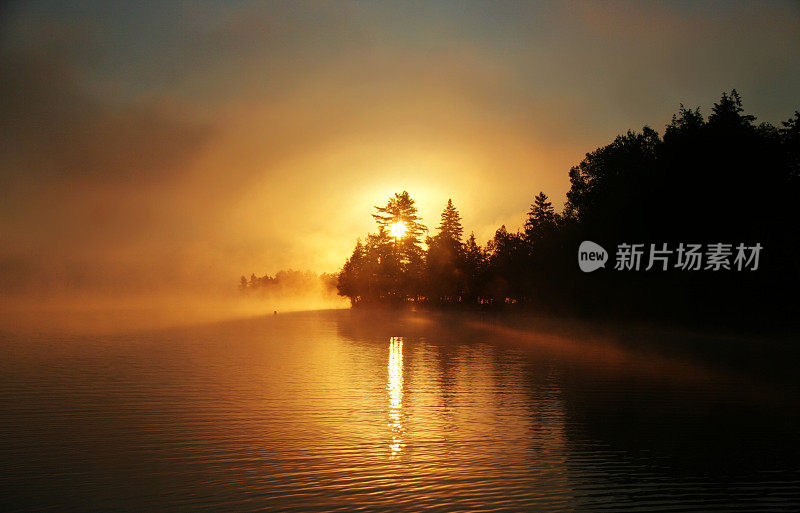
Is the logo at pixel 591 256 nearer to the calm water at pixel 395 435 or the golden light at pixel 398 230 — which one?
the calm water at pixel 395 435

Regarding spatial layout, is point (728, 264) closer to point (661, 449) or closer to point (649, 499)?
point (661, 449)

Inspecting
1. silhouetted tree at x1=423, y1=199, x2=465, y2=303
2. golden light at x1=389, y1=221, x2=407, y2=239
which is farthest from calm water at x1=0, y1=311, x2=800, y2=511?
golden light at x1=389, y1=221, x2=407, y2=239

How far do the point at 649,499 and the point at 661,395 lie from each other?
16546mm

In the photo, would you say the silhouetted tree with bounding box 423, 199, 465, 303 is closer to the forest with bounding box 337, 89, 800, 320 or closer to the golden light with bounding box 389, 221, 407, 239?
the golden light with bounding box 389, 221, 407, 239

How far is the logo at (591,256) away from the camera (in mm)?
82812

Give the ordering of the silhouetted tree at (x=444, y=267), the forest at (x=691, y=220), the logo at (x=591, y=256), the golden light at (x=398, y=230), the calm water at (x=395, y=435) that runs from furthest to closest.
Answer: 1. the golden light at (x=398, y=230)
2. the silhouetted tree at (x=444, y=267)
3. the logo at (x=591, y=256)
4. the forest at (x=691, y=220)
5. the calm water at (x=395, y=435)

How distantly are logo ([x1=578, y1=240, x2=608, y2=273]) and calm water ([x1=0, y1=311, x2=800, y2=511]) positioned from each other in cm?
4076

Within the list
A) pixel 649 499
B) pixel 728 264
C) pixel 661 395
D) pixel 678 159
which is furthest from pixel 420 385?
pixel 678 159

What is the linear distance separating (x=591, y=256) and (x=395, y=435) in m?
69.1

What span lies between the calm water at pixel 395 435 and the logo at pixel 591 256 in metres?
40.8

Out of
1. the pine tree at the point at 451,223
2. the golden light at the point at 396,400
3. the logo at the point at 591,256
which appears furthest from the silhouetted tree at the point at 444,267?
the golden light at the point at 396,400

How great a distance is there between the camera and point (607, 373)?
37938 mm

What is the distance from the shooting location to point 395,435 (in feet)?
67.6

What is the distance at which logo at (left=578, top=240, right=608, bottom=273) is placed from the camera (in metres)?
82.8
